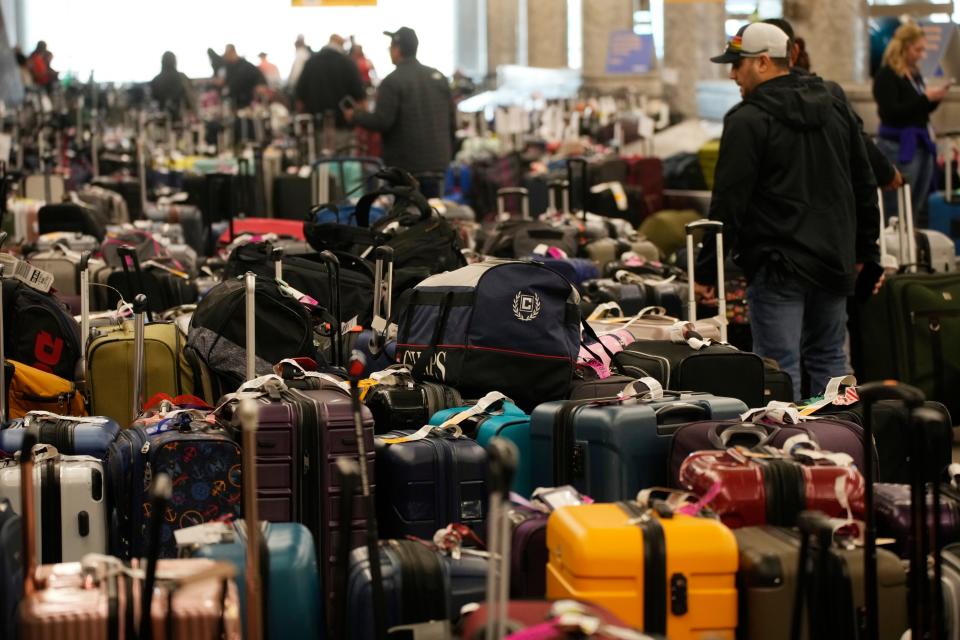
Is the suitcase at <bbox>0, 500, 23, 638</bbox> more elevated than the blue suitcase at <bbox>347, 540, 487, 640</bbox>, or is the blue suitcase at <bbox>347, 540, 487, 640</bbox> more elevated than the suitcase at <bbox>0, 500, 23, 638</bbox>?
the suitcase at <bbox>0, 500, 23, 638</bbox>

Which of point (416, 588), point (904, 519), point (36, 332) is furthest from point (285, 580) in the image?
point (36, 332)

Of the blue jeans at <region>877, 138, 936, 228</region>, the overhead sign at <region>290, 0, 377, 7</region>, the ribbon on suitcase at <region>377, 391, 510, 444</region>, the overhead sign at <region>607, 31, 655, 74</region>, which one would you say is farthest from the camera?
the overhead sign at <region>607, 31, 655, 74</region>

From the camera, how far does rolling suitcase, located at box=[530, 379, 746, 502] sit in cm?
383

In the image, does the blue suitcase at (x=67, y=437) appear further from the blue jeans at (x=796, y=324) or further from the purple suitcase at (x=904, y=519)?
the blue jeans at (x=796, y=324)

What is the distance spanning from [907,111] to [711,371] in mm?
5849

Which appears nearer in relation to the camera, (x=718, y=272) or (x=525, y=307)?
(x=525, y=307)

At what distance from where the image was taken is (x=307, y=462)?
3.85 m

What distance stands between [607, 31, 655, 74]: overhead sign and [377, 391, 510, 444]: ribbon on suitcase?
16583 mm

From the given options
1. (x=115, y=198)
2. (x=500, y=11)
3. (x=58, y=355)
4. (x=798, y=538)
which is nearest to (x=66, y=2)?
(x=500, y=11)

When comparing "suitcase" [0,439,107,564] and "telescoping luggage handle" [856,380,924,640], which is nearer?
"telescoping luggage handle" [856,380,924,640]

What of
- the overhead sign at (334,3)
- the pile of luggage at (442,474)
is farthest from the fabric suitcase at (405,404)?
the overhead sign at (334,3)

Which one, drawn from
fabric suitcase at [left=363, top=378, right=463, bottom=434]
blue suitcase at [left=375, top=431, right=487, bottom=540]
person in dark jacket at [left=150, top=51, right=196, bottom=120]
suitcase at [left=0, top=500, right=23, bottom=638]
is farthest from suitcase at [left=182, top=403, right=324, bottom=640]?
person in dark jacket at [left=150, top=51, right=196, bottom=120]

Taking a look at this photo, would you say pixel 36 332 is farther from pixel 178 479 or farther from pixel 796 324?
pixel 796 324

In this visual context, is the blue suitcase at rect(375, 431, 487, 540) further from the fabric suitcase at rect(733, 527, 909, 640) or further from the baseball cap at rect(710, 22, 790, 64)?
the baseball cap at rect(710, 22, 790, 64)
